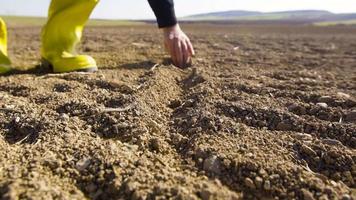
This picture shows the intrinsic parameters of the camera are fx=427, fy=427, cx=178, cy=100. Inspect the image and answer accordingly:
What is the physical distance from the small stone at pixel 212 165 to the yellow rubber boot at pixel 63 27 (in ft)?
4.72

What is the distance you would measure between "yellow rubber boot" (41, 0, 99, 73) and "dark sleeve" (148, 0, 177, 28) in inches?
17.4

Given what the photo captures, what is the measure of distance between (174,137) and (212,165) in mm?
231

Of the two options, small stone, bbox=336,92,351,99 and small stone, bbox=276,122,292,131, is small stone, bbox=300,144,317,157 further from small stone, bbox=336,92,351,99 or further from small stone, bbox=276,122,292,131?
small stone, bbox=336,92,351,99

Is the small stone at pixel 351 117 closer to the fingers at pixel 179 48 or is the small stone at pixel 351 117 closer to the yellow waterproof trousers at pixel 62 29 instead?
the fingers at pixel 179 48

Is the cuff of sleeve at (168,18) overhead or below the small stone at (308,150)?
overhead

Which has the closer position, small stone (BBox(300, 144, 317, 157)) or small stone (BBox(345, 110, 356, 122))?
small stone (BBox(300, 144, 317, 157))

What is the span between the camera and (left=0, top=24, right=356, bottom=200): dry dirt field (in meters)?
1.03

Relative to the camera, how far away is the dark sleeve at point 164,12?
2.28 m

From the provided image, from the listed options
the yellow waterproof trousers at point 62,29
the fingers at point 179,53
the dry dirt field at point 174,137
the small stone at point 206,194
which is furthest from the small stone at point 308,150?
the yellow waterproof trousers at point 62,29

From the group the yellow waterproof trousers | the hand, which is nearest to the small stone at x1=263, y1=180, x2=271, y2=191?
the hand

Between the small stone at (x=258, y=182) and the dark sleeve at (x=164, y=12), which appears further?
the dark sleeve at (x=164, y=12)

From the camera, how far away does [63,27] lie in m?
2.46

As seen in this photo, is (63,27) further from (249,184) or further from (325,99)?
(249,184)

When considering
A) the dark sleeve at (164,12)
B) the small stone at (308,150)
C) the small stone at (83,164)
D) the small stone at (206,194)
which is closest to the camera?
the small stone at (206,194)
